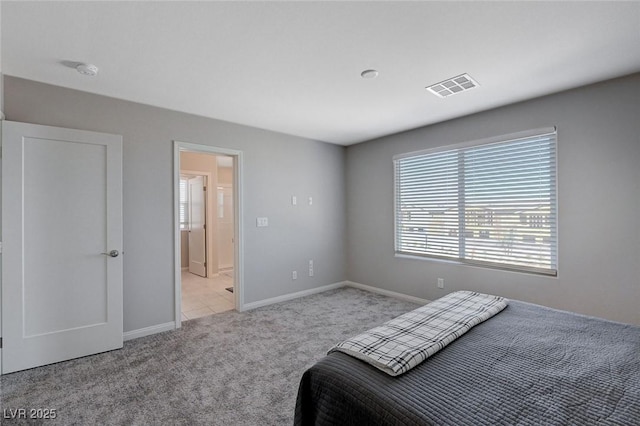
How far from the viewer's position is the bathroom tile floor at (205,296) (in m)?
3.87

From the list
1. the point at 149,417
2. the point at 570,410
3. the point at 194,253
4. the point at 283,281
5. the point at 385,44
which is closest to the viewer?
the point at 570,410

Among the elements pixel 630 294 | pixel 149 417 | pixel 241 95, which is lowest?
pixel 149 417

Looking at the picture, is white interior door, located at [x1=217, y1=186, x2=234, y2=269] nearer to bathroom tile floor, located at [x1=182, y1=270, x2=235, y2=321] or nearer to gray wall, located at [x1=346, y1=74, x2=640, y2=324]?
bathroom tile floor, located at [x1=182, y1=270, x2=235, y2=321]

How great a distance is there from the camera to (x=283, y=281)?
4281mm

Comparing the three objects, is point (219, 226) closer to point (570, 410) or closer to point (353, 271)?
point (353, 271)

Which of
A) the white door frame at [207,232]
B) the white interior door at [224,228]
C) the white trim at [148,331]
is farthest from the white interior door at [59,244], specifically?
the white interior door at [224,228]

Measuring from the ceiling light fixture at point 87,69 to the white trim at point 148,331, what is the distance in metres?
2.44

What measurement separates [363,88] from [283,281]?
2852 millimetres

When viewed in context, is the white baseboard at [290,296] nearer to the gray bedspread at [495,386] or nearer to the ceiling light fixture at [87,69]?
the gray bedspread at [495,386]

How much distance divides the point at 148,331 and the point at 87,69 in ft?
8.35

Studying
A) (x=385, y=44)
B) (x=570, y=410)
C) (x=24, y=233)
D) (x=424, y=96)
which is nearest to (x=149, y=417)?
(x=24, y=233)

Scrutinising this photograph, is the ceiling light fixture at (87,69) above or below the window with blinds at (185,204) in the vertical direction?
above

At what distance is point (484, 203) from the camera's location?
346cm

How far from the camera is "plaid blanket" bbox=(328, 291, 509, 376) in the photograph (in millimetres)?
1261
